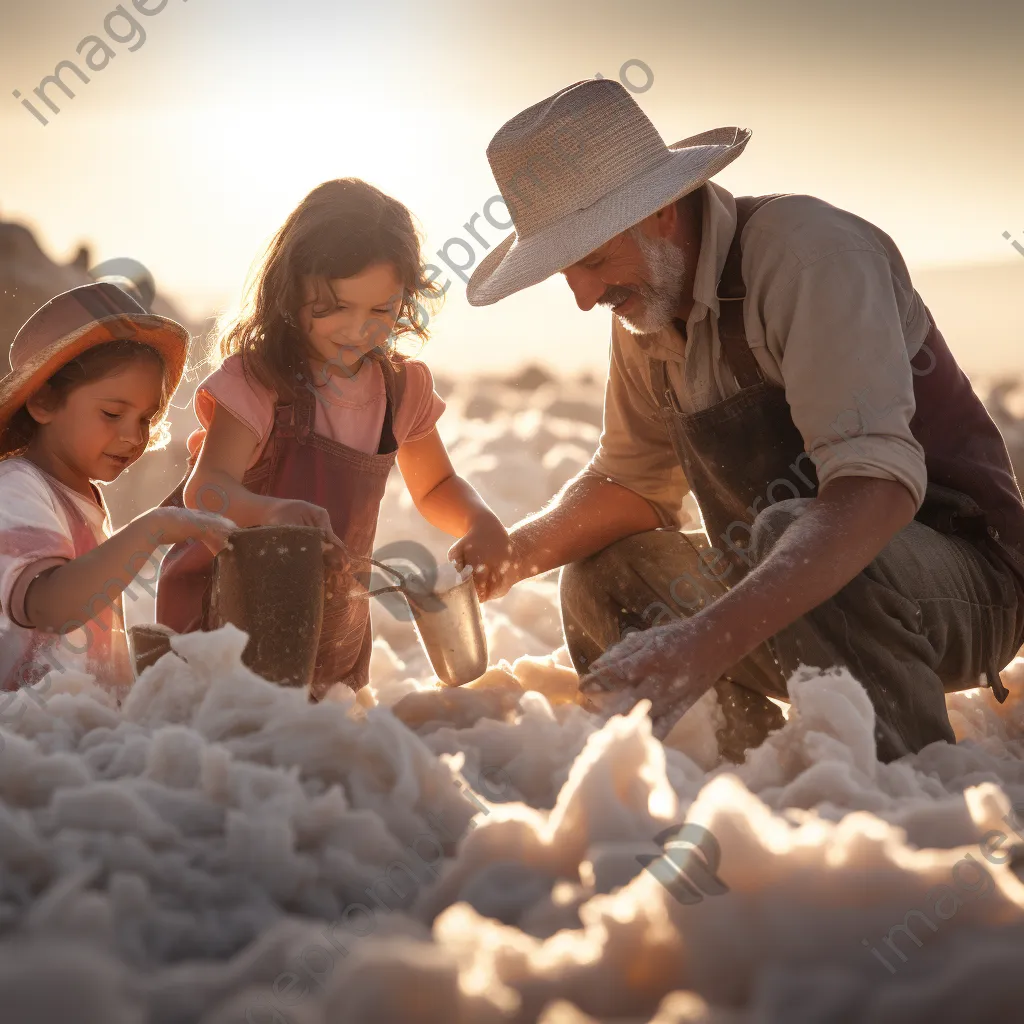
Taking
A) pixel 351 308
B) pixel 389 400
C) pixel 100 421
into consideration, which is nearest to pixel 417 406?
pixel 389 400

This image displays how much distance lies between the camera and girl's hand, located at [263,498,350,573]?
2.44 meters

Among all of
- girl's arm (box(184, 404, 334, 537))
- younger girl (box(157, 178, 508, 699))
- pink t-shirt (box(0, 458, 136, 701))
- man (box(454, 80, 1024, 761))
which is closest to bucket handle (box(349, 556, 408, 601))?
girl's arm (box(184, 404, 334, 537))

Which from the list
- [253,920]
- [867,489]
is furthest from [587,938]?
[867,489]

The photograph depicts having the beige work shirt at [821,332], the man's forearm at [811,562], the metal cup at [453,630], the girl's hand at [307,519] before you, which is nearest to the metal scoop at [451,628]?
the metal cup at [453,630]

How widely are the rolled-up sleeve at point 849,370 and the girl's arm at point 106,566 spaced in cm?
129

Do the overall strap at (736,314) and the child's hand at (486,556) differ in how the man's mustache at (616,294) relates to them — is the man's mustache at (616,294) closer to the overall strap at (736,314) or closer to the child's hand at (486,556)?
the overall strap at (736,314)

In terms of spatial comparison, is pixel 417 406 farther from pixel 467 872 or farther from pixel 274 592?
pixel 467 872

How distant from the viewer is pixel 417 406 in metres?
3.18

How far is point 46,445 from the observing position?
2855 mm

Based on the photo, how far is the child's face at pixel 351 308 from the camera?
2820 millimetres

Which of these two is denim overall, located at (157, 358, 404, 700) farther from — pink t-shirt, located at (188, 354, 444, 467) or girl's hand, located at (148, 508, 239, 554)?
girl's hand, located at (148, 508, 239, 554)

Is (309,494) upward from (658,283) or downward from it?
downward

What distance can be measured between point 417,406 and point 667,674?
141 centimetres

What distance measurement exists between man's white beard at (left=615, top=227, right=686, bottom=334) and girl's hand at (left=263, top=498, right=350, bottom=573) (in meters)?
0.90
